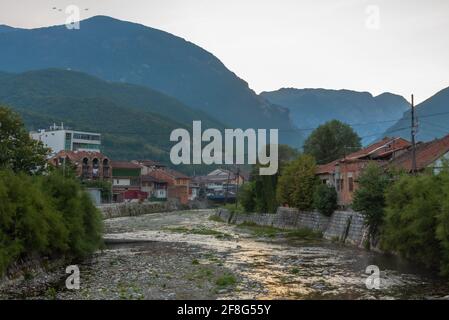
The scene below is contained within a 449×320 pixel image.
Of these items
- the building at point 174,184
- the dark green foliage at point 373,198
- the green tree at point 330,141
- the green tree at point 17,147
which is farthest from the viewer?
the building at point 174,184

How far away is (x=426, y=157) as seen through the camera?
5053 centimetres

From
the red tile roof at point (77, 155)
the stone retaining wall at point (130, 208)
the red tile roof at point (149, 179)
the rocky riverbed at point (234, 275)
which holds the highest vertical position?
the red tile roof at point (77, 155)

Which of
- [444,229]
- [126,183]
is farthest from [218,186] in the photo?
[444,229]

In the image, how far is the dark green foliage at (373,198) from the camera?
4253 cm

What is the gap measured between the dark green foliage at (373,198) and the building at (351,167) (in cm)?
1159

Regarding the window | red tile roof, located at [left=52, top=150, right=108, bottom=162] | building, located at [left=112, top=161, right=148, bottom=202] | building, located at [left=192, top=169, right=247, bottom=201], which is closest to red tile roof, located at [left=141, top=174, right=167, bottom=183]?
building, located at [left=112, top=161, right=148, bottom=202]

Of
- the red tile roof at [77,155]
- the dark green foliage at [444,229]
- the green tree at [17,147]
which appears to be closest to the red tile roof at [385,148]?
the dark green foliage at [444,229]

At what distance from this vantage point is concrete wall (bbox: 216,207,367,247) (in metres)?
48.1

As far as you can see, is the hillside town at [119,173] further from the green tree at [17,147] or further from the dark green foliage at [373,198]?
the dark green foliage at [373,198]

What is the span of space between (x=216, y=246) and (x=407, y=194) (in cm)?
1967

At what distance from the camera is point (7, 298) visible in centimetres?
2334

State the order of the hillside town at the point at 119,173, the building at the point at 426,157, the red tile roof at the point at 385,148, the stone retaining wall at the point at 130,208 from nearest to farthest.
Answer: the building at the point at 426,157 → the red tile roof at the point at 385,148 → the stone retaining wall at the point at 130,208 → the hillside town at the point at 119,173

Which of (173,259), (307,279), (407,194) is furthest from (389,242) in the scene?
(173,259)
